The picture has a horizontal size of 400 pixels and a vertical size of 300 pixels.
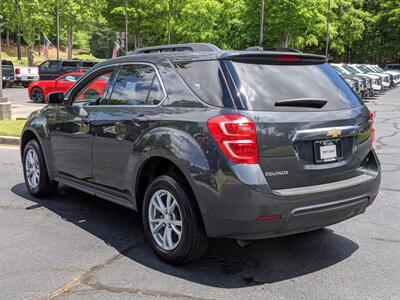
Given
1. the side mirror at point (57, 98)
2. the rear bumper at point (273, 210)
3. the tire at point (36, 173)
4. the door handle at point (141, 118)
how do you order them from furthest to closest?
the tire at point (36, 173), the side mirror at point (57, 98), the door handle at point (141, 118), the rear bumper at point (273, 210)

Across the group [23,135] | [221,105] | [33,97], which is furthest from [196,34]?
[221,105]

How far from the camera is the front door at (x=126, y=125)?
14.8 feet

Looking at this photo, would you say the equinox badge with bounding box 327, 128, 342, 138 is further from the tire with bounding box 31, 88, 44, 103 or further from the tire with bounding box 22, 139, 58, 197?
the tire with bounding box 31, 88, 44, 103

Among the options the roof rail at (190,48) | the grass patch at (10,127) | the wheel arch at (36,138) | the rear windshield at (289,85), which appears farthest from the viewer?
the grass patch at (10,127)

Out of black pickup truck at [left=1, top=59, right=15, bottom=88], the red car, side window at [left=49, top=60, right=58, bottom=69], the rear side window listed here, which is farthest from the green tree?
the rear side window

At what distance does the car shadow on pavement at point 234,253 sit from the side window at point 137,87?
4.37ft

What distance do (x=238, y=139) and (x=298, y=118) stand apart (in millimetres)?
542

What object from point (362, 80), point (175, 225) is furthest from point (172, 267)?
point (362, 80)

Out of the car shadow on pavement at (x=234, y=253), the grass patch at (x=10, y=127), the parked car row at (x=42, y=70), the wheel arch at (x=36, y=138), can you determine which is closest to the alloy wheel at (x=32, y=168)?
the wheel arch at (x=36, y=138)

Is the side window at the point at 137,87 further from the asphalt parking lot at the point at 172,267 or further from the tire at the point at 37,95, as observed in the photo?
the tire at the point at 37,95

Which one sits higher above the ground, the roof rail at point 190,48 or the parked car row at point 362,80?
the roof rail at point 190,48

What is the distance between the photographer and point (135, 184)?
462 centimetres

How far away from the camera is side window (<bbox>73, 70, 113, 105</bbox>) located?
17.6 feet

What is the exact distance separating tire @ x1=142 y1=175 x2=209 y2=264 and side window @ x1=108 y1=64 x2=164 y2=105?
2.60 ft
